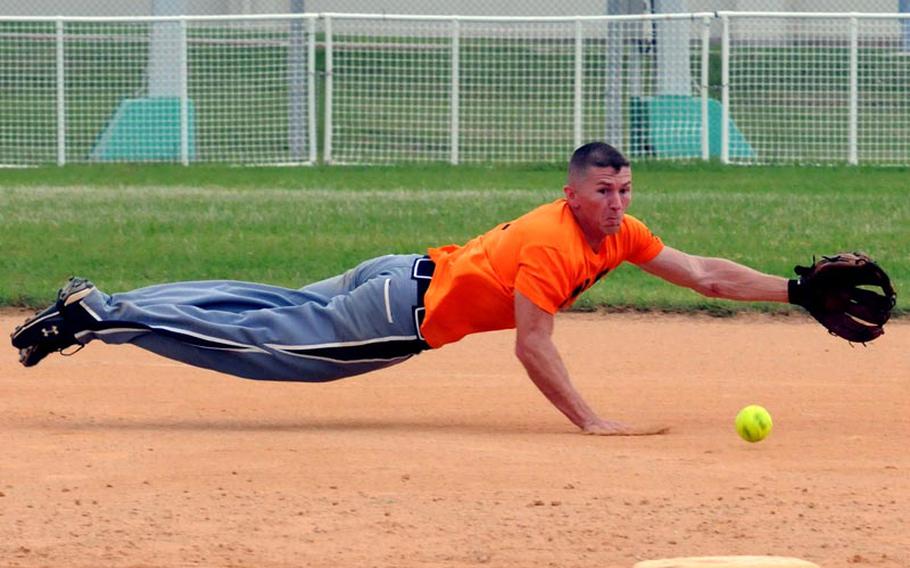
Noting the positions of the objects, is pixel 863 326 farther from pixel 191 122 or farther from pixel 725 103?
pixel 191 122

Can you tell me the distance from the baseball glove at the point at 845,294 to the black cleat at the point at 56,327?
305cm

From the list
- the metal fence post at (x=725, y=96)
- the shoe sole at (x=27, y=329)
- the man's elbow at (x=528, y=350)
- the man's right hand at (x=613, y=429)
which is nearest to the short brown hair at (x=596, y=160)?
the man's elbow at (x=528, y=350)

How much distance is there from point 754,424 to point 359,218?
8413 millimetres

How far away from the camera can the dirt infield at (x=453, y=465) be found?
5363 mm

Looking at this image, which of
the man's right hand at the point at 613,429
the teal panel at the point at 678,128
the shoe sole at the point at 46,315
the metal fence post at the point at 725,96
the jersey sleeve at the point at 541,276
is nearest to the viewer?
the jersey sleeve at the point at 541,276

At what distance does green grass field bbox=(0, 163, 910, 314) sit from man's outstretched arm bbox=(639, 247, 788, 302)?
3586 millimetres

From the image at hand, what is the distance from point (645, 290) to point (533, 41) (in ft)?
35.2

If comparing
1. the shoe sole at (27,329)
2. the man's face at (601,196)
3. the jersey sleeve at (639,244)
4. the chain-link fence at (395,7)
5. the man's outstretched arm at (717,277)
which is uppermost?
the chain-link fence at (395,7)

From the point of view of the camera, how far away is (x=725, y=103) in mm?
20359

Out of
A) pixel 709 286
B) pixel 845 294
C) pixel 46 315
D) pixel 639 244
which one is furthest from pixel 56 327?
pixel 845 294

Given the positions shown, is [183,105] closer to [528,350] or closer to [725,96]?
[725,96]

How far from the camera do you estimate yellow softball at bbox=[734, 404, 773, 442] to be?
690 cm

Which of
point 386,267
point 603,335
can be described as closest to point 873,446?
point 386,267

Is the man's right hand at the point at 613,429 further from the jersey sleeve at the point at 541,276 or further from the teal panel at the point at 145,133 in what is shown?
the teal panel at the point at 145,133
